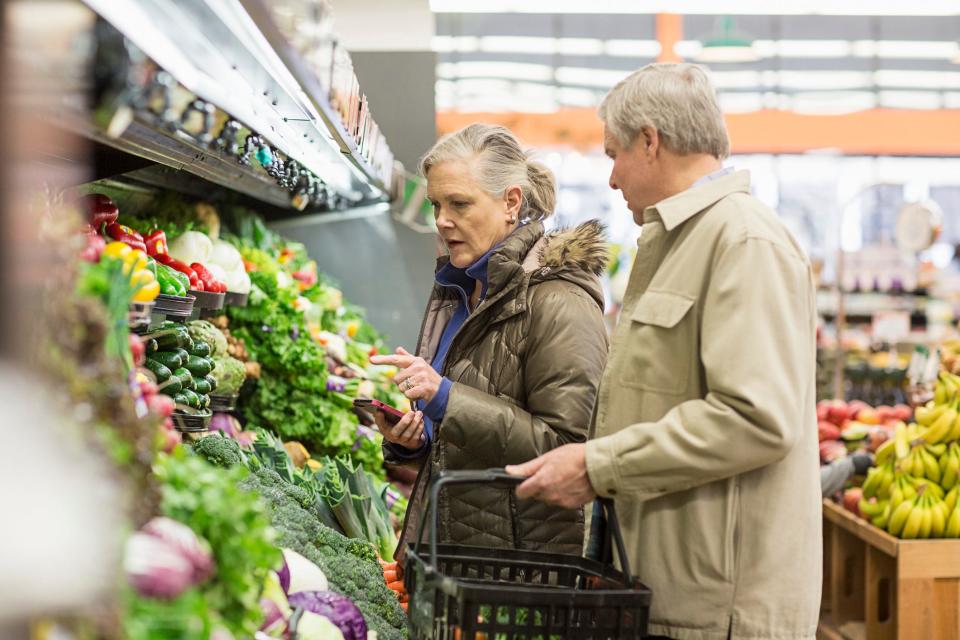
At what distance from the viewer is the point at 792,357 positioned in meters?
1.79

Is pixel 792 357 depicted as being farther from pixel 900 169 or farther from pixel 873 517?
pixel 900 169

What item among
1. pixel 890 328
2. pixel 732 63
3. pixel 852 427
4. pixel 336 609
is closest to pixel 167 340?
pixel 336 609

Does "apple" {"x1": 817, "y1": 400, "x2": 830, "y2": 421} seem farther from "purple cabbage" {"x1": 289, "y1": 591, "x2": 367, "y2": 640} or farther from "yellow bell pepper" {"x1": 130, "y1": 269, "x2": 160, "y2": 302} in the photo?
"yellow bell pepper" {"x1": 130, "y1": 269, "x2": 160, "y2": 302}

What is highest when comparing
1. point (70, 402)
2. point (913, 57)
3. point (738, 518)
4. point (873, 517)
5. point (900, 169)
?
point (913, 57)

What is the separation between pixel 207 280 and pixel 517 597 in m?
1.82

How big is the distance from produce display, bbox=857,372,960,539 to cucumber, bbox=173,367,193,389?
282 cm

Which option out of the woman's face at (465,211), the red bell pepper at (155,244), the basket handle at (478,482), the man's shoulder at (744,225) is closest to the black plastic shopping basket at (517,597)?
the basket handle at (478,482)

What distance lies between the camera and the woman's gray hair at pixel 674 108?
1.94 metres

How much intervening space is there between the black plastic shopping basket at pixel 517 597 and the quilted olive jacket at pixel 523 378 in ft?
1.37

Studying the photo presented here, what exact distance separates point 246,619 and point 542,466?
24.6 inches

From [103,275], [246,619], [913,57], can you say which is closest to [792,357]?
[246,619]

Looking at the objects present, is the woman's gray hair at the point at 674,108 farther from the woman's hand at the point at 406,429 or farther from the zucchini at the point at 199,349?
the zucchini at the point at 199,349

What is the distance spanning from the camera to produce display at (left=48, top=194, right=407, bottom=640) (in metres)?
1.24

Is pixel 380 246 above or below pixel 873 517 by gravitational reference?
above
